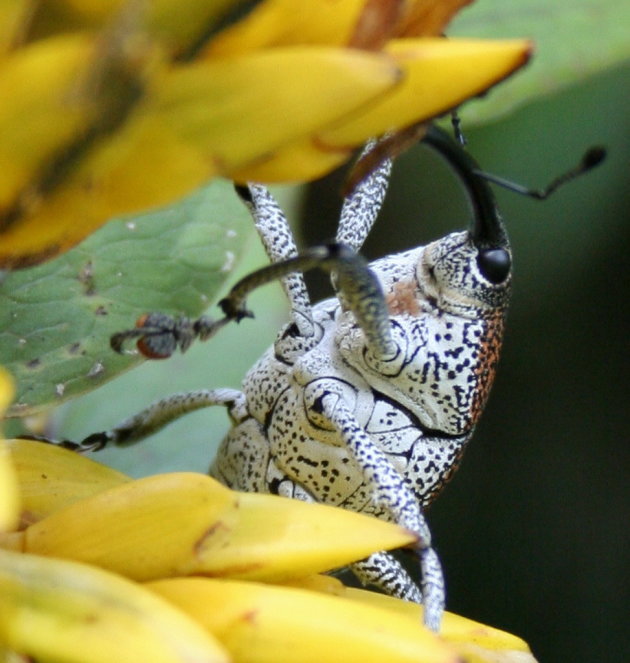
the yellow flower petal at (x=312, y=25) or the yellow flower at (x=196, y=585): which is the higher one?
the yellow flower petal at (x=312, y=25)

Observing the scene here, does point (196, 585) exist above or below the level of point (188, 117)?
below

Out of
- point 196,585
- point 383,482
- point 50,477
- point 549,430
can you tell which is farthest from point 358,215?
point 549,430

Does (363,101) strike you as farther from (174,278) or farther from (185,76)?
(174,278)

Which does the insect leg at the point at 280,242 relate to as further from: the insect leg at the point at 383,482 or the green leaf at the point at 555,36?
the green leaf at the point at 555,36

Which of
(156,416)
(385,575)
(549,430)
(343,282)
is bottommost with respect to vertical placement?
(549,430)

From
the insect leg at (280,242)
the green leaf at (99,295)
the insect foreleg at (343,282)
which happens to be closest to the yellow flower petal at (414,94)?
the insect foreleg at (343,282)

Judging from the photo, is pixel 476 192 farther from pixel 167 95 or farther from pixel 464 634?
Result: pixel 167 95

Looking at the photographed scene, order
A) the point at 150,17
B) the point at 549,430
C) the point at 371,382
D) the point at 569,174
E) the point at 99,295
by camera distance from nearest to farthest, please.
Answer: the point at 150,17, the point at 569,174, the point at 99,295, the point at 371,382, the point at 549,430

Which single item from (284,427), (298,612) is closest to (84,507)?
(298,612)
